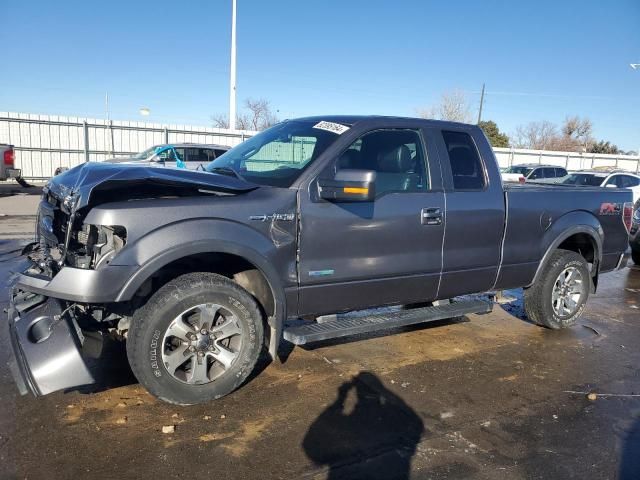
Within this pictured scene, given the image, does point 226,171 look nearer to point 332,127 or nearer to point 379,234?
point 332,127

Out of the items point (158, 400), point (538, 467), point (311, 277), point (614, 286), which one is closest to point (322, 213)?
point (311, 277)

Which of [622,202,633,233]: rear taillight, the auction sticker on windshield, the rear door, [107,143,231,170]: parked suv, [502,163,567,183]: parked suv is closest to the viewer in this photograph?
the auction sticker on windshield

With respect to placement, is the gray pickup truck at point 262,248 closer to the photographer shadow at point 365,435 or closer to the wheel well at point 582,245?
the photographer shadow at point 365,435

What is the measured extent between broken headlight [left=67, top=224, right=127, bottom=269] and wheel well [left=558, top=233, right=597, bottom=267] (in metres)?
4.38

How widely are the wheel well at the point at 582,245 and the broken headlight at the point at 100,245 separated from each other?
4378 millimetres

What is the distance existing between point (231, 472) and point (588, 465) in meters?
2.03

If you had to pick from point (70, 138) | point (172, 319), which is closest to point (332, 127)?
point (172, 319)

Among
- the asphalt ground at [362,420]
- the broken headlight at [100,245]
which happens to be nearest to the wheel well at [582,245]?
the asphalt ground at [362,420]

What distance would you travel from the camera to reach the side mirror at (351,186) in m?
3.53

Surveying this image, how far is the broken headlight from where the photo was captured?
10.3ft

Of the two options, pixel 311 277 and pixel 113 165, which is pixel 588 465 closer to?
pixel 311 277

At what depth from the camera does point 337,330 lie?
3834 mm

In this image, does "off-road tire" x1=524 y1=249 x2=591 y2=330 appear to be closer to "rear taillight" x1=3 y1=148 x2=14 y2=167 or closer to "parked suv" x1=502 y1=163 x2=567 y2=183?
"rear taillight" x1=3 y1=148 x2=14 y2=167

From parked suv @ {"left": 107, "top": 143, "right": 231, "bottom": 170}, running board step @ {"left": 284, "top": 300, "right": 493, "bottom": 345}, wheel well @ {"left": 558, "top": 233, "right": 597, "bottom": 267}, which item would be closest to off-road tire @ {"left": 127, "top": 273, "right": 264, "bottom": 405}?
running board step @ {"left": 284, "top": 300, "right": 493, "bottom": 345}
